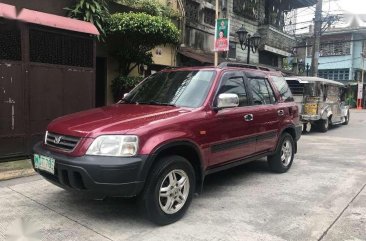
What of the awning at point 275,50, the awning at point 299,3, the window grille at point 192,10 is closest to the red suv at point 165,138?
the window grille at point 192,10

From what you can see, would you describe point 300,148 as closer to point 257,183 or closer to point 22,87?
point 257,183

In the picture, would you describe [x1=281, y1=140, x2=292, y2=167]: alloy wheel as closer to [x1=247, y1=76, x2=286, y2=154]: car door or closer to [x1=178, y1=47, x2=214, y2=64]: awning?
[x1=247, y1=76, x2=286, y2=154]: car door

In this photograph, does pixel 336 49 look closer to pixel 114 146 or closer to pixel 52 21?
pixel 52 21

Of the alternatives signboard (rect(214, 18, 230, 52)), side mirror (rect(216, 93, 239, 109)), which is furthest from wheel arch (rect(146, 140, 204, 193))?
signboard (rect(214, 18, 230, 52))

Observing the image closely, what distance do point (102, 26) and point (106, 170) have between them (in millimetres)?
6823

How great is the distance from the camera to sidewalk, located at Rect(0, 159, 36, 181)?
6.20 meters

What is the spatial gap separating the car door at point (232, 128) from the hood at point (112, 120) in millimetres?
564

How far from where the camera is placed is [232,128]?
5.30m

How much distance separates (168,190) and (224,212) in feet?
2.99

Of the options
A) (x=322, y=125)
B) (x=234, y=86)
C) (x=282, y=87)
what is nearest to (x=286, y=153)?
(x=282, y=87)

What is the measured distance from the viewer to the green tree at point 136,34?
385 inches

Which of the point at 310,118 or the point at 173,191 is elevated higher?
the point at 310,118

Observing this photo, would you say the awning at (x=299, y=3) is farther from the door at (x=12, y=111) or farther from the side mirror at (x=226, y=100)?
the side mirror at (x=226, y=100)

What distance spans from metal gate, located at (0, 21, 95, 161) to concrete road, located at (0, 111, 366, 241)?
4.61 ft
